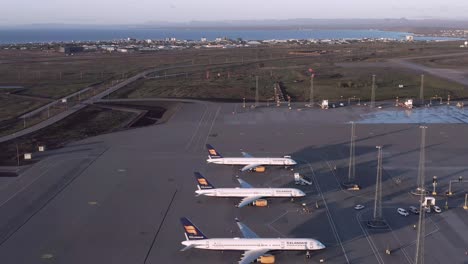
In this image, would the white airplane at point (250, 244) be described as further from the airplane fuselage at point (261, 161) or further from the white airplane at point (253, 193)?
the airplane fuselage at point (261, 161)

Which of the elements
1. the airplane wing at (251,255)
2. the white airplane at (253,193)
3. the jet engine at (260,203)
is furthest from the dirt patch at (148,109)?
the airplane wing at (251,255)

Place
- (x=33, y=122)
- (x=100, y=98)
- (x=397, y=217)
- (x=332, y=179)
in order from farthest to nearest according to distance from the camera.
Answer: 1. (x=100, y=98)
2. (x=33, y=122)
3. (x=332, y=179)
4. (x=397, y=217)

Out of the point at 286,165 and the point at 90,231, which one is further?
the point at 286,165

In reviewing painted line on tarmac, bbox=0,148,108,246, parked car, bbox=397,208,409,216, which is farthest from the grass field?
parked car, bbox=397,208,409,216

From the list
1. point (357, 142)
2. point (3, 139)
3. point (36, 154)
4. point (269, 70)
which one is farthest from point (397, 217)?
point (269, 70)

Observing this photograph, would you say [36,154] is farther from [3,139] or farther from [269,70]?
[269,70]

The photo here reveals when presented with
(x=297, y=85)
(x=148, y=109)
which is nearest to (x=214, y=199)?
(x=148, y=109)

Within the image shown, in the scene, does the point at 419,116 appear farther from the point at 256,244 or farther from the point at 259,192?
the point at 256,244
